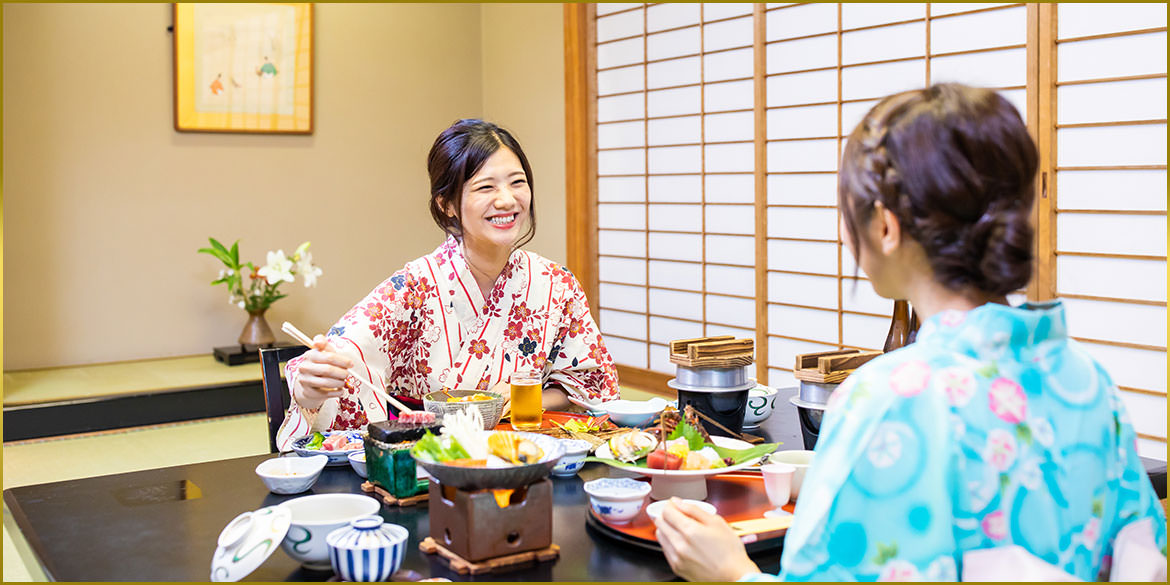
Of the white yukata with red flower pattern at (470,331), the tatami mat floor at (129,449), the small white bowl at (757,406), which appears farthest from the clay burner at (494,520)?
the tatami mat floor at (129,449)

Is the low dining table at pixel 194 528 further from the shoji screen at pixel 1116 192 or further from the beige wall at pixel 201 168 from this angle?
the beige wall at pixel 201 168

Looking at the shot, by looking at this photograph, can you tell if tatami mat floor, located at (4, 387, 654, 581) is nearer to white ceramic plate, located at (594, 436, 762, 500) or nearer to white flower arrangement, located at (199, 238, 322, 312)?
white flower arrangement, located at (199, 238, 322, 312)

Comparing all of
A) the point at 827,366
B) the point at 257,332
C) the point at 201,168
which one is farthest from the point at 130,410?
the point at 827,366

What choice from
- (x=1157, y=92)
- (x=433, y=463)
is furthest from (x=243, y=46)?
(x=433, y=463)

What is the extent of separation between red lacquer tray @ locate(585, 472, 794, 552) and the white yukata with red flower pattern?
766 mm

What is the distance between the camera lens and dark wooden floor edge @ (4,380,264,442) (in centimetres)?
462

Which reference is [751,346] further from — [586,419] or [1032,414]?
[1032,414]

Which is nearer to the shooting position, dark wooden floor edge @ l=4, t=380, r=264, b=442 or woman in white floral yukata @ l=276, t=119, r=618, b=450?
woman in white floral yukata @ l=276, t=119, r=618, b=450

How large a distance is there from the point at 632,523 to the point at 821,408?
60 cm

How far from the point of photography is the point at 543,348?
2381mm

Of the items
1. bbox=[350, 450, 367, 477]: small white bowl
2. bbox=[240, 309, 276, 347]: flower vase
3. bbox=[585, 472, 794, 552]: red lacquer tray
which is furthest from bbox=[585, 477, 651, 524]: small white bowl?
bbox=[240, 309, 276, 347]: flower vase

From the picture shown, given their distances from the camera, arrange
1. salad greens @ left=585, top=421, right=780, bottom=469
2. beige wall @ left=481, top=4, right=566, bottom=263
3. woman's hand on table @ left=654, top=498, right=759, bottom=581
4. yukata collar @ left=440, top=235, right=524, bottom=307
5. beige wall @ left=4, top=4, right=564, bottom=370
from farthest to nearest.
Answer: beige wall @ left=481, top=4, right=566, bottom=263, beige wall @ left=4, top=4, right=564, bottom=370, yukata collar @ left=440, top=235, right=524, bottom=307, salad greens @ left=585, top=421, right=780, bottom=469, woman's hand on table @ left=654, top=498, right=759, bottom=581

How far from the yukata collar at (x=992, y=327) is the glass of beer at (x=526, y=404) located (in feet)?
3.15

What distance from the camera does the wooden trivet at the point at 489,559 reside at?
48.4 inches
